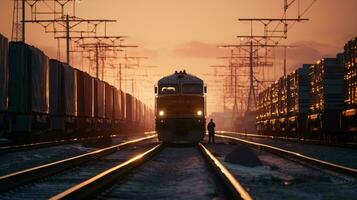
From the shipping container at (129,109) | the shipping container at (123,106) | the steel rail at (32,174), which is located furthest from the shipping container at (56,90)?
the shipping container at (129,109)

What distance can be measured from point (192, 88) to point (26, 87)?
932 centimetres

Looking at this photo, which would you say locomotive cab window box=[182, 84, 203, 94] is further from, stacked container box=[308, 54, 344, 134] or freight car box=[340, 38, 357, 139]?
freight car box=[340, 38, 357, 139]

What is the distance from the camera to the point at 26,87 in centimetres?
2544

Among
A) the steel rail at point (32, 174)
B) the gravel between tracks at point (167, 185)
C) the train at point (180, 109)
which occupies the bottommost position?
the gravel between tracks at point (167, 185)

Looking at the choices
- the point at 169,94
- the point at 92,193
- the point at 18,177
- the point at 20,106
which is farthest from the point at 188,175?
the point at 169,94

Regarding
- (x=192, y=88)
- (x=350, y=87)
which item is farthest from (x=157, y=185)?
(x=192, y=88)

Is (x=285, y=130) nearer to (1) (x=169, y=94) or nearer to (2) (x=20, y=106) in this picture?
(1) (x=169, y=94)

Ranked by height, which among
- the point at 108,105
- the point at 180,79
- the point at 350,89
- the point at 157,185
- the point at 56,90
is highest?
the point at 180,79

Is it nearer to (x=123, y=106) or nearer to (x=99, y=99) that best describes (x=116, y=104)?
(x=123, y=106)

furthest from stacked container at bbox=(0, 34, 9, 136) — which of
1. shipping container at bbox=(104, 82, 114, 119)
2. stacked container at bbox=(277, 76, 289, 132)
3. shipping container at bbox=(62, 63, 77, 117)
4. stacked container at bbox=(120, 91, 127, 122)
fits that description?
stacked container at bbox=(120, 91, 127, 122)

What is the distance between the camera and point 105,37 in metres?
47.8

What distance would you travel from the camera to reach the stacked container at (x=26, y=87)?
24.8m

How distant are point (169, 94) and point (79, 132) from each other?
913 cm

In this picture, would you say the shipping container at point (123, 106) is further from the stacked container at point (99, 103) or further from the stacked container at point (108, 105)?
the stacked container at point (99, 103)
